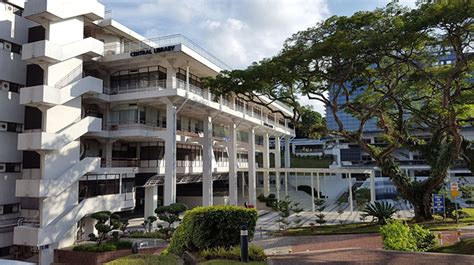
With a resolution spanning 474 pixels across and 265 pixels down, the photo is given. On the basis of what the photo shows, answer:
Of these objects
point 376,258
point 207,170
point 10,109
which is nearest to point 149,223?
point 207,170

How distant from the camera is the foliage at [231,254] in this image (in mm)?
8086

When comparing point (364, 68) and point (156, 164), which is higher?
Result: point (364, 68)

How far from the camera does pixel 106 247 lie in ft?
52.6

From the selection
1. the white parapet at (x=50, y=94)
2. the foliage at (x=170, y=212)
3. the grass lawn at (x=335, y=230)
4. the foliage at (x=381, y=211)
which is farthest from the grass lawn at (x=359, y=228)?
the white parapet at (x=50, y=94)

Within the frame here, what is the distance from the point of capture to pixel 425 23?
14633 millimetres

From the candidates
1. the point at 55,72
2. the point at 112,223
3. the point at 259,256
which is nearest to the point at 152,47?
the point at 55,72

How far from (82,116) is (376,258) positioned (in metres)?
18.4

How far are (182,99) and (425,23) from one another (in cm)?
1312

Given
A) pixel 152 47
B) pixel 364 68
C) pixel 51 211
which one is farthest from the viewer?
pixel 152 47

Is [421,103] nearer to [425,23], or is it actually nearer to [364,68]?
[364,68]

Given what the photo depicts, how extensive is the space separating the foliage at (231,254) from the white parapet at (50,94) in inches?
465

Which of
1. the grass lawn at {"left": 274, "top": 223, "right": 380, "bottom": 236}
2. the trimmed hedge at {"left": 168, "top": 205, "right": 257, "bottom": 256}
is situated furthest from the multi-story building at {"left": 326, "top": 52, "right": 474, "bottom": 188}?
the trimmed hedge at {"left": 168, "top": 205, "right": 257, "bottom": 256}

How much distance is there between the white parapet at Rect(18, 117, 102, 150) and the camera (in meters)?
16.1

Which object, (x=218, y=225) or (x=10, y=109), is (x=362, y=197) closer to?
Answer: (x=218, y=225)
